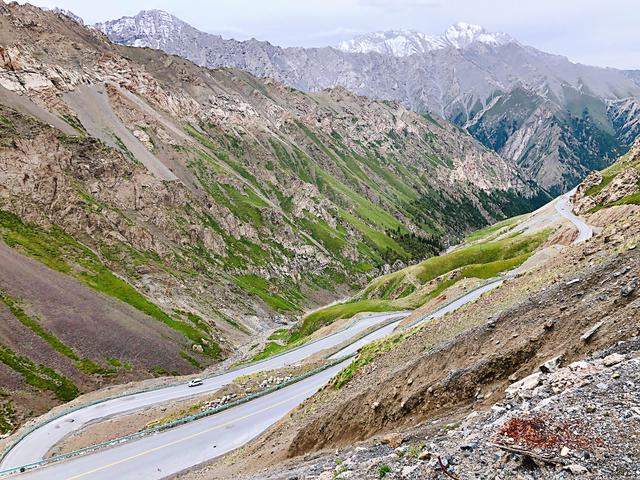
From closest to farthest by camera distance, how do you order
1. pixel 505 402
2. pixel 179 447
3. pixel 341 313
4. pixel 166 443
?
pixel 505 402 < pixel 179 447 < pixel 166 443 < pixel 341 313

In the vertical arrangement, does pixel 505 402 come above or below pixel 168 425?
above

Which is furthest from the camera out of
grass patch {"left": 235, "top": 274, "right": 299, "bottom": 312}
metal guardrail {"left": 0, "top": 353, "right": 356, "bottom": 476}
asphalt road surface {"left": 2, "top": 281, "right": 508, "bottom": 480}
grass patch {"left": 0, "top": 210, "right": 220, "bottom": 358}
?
grass patch {"left": 235, "top": 274, "right": 299, "bottom": 312}

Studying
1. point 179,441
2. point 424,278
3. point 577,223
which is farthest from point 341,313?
point 179,441

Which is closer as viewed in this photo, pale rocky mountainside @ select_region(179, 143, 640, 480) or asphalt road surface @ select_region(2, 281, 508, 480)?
pale rocky mountainside @ select_region(179, 143, 640, 480)

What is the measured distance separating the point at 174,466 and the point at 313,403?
520 inches

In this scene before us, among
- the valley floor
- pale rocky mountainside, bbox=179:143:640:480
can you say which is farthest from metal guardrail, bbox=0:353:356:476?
the valley floor

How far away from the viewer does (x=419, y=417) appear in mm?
20797

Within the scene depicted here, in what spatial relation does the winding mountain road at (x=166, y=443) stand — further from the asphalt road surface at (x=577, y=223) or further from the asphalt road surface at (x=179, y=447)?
the asphalt road surface at (x=577, y=223)

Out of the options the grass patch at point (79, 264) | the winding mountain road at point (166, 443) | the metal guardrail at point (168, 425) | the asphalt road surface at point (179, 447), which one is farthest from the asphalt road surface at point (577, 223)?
the grass patch at point (79, 264)

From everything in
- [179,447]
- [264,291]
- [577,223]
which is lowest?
[264,291]

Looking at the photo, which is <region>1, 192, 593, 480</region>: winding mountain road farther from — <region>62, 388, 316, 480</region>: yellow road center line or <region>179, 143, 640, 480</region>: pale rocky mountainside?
<region>179, 143, 640, 480</region>: pale rocky mountainside

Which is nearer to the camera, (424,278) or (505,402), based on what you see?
(505,402)

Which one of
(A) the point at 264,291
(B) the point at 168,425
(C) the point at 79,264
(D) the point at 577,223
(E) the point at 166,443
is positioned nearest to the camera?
(E) the point at 166,443

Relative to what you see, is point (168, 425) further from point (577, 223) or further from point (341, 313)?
point (577, 223)
